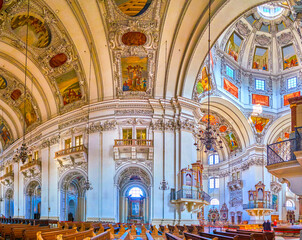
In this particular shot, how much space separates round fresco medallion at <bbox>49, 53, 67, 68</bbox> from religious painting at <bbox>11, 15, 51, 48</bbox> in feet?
3.00

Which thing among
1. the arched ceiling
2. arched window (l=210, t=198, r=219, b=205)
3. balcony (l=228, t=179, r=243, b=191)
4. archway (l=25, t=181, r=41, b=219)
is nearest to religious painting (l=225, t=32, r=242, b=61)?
the arched ceiling

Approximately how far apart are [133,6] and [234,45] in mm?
14215

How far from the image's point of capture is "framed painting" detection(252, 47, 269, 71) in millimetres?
33250

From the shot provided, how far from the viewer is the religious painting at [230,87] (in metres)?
30.4

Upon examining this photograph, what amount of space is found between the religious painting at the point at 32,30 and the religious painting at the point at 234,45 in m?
15.1

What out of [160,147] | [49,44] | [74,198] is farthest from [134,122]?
[74,198]

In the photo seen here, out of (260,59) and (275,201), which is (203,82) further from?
(275,201)

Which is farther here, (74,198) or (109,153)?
(74,198)

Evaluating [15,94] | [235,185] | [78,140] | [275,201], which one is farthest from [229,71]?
[15,94]

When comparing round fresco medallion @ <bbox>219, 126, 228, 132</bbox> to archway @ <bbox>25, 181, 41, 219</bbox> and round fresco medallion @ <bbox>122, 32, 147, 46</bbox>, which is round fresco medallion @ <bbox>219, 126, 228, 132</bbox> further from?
archway @ <bbox>25, 181, 41, 219</bbox>

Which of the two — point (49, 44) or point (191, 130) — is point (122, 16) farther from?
point (191, 130)

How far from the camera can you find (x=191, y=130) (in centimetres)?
2172

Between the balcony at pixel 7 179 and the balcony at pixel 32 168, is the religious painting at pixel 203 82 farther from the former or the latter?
the balcony at pixel 7 179

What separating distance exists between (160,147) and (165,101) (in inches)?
102
